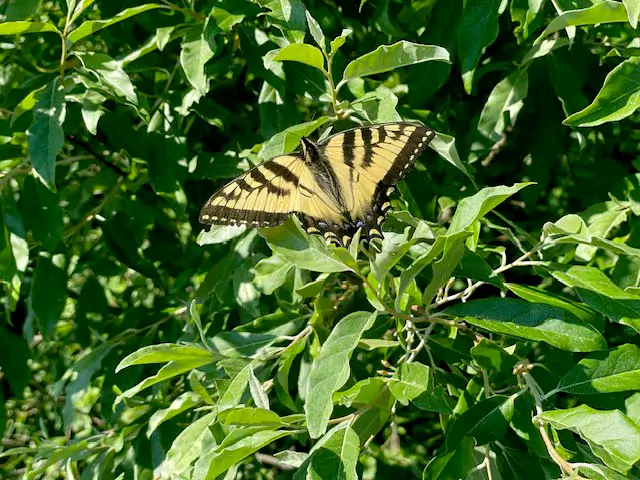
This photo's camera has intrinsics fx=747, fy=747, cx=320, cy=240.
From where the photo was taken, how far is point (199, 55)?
179 cm

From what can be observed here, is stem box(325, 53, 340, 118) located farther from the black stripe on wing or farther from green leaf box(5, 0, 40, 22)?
green leaf box(5, 0, 40, 22)

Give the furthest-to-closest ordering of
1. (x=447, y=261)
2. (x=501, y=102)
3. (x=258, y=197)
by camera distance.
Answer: (x=501, y=102)
(x=258, y=197)
(x=447, y=261)

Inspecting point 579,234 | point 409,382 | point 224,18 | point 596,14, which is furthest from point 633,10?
point 224,18

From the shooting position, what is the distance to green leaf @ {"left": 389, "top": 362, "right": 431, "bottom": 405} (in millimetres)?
1336

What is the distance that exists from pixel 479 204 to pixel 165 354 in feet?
2.18

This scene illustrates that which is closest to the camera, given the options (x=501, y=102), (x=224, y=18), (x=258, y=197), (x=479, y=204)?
(x=479, y=204)

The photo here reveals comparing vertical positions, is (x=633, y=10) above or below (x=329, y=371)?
above

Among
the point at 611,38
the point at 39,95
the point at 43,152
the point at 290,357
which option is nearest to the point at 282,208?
the point at 290,357

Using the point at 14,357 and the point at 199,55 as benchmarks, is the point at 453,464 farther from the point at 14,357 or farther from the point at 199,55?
the point at 14,357

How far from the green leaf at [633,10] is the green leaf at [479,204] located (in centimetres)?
32

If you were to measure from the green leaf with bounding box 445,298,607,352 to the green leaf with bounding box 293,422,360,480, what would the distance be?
30 centimetres

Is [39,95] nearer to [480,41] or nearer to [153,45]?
[153,45]

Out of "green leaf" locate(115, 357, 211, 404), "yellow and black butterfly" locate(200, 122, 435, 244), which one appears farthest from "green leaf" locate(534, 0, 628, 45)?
"green leaf" locate(115, 357, 211, 404)

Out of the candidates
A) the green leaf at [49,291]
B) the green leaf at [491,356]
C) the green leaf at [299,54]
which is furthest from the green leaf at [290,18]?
the green leaf at [49,291]
